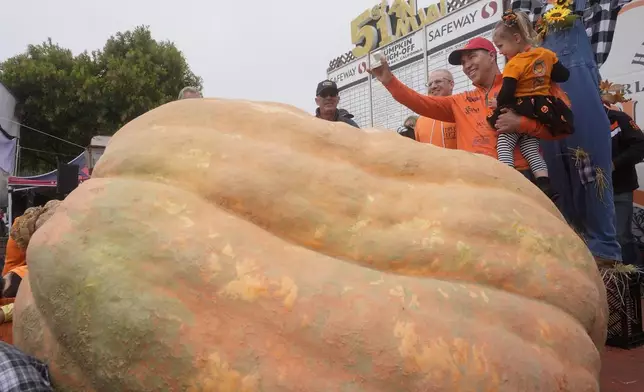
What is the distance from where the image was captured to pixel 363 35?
969 cm

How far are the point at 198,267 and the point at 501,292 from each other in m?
0.75

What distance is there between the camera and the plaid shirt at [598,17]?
3.35 meters

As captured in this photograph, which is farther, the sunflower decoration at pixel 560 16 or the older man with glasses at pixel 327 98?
the older man with glasses at pixel 327 98

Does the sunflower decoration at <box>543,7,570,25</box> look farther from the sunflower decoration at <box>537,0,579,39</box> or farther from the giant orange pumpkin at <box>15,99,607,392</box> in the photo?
the giant orange pumpkin at <box>15,99,607,392</box>

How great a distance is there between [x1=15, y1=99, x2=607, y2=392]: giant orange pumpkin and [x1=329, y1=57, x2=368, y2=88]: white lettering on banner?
7.61 metres

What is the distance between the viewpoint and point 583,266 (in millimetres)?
1443

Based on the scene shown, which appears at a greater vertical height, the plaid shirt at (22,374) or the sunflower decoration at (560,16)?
the sunflower decoration at (560,16)

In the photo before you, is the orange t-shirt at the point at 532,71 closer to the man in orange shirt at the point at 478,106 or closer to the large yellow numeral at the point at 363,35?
the man in orange shirt at the point at 478,106

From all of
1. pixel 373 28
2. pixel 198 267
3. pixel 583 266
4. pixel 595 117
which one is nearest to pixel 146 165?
pixel 198 267

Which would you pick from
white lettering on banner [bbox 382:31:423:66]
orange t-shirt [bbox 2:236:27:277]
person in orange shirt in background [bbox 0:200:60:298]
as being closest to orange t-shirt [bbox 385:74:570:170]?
person in orange shirt in background [bbox 0:200:60:298]

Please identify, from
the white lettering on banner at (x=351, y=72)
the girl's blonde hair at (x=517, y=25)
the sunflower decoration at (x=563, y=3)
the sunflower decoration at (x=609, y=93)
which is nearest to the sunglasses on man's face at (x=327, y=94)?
the girl's blonde hair at (x=517, y=25)

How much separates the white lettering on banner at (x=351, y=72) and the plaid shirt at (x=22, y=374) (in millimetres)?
7991

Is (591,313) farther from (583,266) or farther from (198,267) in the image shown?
(198,267)

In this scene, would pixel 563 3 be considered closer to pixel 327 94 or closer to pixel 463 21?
pixel 327 94
